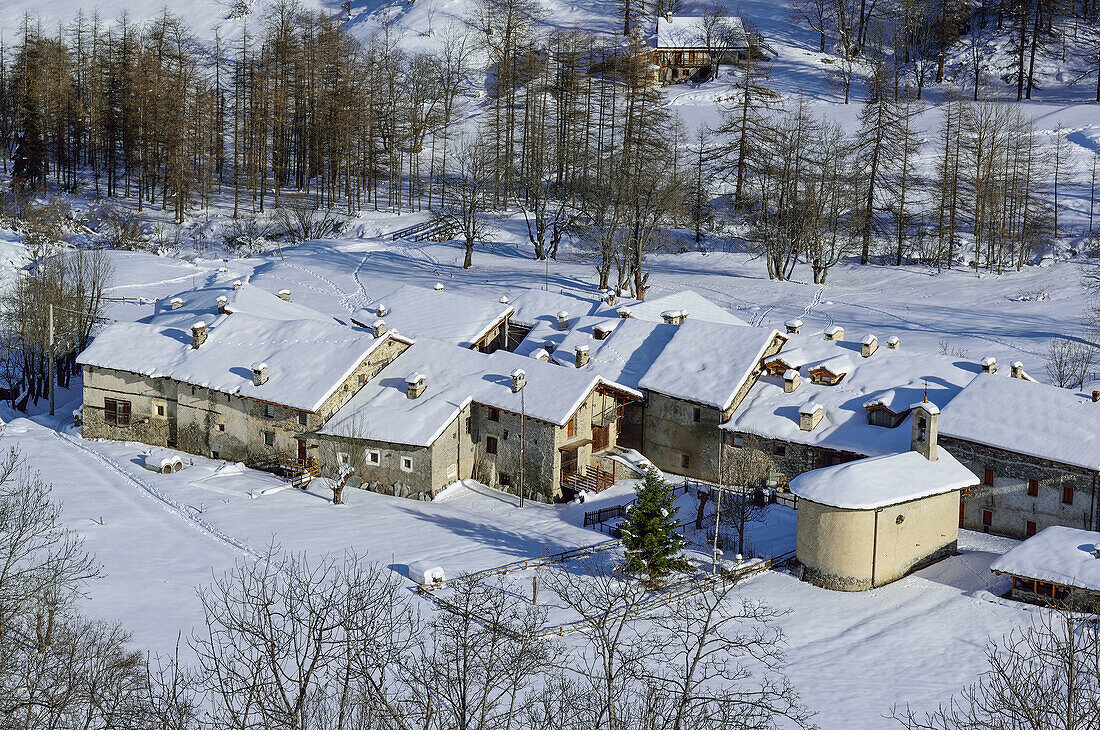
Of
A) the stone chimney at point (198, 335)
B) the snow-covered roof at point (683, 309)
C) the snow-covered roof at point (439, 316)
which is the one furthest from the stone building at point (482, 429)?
the snow-covered roof at point (683, 309)

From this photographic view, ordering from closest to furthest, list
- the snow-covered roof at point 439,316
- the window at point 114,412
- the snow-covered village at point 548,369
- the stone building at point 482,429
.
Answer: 1. the snow-covered village at point 548,369
2. the stone building at point 482,429
3. the window at point 114,412
4. the snow-covered roof at point 439,316

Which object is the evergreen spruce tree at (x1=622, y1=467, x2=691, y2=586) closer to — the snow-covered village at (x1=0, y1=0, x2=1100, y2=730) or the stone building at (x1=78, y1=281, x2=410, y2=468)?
the snow-covered village at (x1=0, y1=0, x2=1100, y2=730)

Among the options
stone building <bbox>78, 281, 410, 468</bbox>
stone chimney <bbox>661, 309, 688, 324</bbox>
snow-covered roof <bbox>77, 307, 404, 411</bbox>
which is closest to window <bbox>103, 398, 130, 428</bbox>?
stone building <bbox>78, 281, 410, 468</bbox>

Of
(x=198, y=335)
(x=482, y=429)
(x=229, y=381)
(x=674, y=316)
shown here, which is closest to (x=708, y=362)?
(x=674, y=316)

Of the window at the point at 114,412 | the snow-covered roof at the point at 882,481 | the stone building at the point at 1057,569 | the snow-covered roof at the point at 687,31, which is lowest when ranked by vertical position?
the stone building at the point at 1057,569

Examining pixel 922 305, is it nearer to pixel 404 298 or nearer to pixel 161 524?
pixel 404 298

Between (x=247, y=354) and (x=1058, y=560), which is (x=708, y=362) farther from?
(x=247, y=354)

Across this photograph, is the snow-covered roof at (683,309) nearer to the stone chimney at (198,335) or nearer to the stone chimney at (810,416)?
the stone chimney at (810,416)
